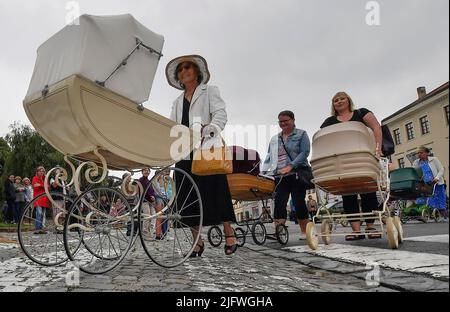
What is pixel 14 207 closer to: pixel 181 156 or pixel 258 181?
pixel 258 181

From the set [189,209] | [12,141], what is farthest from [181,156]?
[12,141]

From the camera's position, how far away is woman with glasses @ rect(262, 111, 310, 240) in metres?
5.79

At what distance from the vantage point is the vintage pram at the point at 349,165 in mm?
4035

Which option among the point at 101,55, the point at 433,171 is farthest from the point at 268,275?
the point at 101,55

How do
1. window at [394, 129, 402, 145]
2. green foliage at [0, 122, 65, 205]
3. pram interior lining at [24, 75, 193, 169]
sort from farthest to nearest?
green foliage at [0, 122, 65, 205] → window at [394, 129, 402, 145] → pram interior lining at [24, 75, 193, 169]

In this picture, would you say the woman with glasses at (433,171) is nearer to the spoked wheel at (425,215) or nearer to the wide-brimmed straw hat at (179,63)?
the wide-brimmed straw hat at (179,63)

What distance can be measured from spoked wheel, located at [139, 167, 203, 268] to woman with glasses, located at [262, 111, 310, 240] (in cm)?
200

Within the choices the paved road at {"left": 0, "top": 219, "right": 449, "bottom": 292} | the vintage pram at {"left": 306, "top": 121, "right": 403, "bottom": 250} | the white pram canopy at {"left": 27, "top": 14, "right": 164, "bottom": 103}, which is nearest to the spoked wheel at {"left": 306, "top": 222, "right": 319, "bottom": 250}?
the vintage pram at {"left": 306, "top": 121, "right": 403, "bottom": 250}

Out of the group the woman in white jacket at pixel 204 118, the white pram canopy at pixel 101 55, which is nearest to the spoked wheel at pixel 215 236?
the woman in white jacket at pixel 204 118

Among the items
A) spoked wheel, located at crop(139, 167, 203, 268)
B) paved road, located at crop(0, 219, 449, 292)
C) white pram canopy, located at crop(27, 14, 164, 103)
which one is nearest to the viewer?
paved road, located at crop(0, 219, 449, 292)

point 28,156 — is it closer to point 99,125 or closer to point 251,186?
point 251,186

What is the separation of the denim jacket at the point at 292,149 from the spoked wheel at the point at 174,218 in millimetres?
2007

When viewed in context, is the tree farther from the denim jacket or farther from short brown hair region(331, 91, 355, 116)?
short brown hair region(331, 91, 355, 116)
